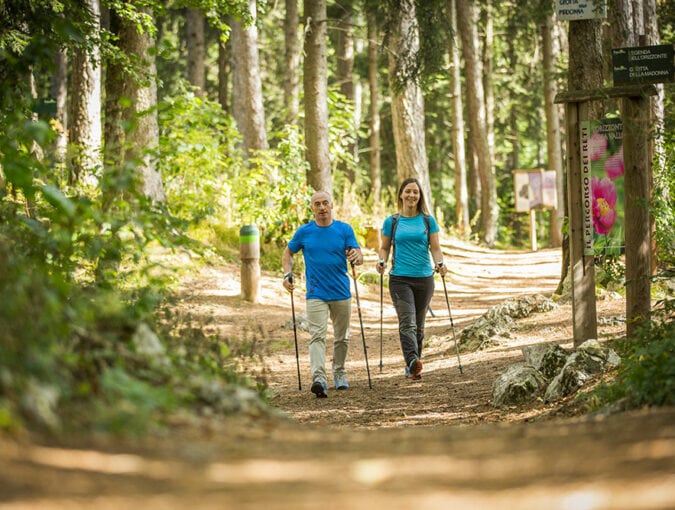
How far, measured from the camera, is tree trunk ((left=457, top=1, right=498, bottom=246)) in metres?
30.7

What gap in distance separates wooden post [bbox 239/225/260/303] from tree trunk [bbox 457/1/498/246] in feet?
57.9

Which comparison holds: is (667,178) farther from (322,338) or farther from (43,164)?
(43,164)

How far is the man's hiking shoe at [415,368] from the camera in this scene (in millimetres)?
9859

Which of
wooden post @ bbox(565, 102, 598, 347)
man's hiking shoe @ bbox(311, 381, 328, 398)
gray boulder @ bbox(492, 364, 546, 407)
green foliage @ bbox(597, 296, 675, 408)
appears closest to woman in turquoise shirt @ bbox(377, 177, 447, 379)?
man's hiking shoe @ bbox(311, 381, 328, 398)

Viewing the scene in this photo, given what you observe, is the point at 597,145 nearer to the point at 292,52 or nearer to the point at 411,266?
the point at 411,266

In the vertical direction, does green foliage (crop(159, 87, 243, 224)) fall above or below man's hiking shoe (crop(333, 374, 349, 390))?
above

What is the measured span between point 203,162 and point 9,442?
13.8 meters

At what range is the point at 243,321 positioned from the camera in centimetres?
1346

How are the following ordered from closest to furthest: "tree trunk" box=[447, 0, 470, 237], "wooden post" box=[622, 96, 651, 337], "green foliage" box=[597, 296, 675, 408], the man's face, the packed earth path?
the packed earth path, "green foliage" box=[597, 296, 675, 408], "wooden post" box=[622, 96, 651, 337], the man's face, "tree trunk" box=[447, 0, 470, 237]

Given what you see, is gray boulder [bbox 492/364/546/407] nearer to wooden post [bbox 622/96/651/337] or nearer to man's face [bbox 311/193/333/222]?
wooden post [bbox 622/96/651/337]

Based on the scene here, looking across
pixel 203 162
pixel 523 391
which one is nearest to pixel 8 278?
pixel 523 391

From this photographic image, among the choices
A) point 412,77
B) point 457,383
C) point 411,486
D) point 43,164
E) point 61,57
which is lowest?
point 457,383

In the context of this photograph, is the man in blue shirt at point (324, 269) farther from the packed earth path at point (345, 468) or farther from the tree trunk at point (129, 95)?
the tree trunk at point (129, 95)

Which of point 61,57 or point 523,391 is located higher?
point 61,57
